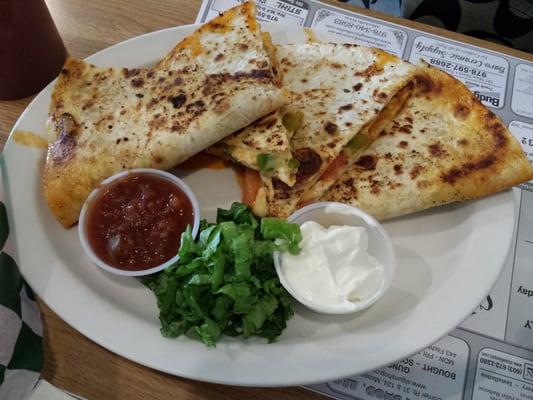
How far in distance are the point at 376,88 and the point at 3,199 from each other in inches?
55.4

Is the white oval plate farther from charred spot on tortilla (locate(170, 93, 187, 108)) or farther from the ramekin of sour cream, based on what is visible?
charred spot on tortilla (locate(170, 93, 187, 108))

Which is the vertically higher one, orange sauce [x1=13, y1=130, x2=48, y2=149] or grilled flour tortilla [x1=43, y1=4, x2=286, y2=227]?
grilled flour tortilla [x1=43, y1=4, x2=286, y2=227]

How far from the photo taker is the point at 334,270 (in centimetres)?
149

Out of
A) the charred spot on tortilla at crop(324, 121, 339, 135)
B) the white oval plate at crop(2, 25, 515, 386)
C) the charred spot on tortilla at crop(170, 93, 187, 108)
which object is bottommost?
the white oval plate at crop(2, 25, 515, 386)

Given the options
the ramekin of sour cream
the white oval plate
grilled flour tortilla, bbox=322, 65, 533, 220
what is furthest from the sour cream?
grilled flour tortilla, bbox=322, 65, 533, 220

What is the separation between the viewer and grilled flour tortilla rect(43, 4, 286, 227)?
1.79 meters

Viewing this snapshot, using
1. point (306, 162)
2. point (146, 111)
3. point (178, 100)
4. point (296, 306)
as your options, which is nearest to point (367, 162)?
point (306, 162)

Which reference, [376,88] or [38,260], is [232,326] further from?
[376,88]

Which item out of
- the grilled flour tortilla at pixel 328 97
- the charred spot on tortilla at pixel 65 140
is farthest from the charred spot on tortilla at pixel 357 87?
the charred spot on tortilla at pixel 65 140

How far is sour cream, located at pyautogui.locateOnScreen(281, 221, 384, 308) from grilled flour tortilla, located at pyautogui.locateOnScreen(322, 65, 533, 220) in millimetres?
277

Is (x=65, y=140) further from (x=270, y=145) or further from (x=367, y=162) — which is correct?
(x=367, y=162)

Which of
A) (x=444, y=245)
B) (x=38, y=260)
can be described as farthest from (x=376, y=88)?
(x=38, y=260)

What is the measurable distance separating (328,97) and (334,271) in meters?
0.76

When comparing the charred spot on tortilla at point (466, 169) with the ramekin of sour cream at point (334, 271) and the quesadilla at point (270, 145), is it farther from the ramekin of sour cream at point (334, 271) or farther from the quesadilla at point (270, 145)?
the quesadilla at point (270, 145)
